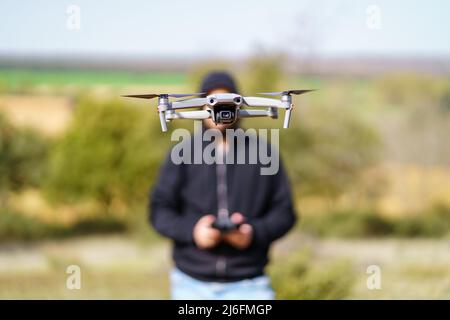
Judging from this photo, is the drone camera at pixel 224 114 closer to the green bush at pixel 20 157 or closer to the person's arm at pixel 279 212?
the person's arm at pixel 279 212

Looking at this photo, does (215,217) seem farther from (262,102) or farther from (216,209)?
(262,102)

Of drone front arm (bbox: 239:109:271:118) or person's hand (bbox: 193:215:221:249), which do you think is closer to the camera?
drone front arm (bbox: 239:109:271:118)

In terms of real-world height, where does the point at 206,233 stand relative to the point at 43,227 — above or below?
above

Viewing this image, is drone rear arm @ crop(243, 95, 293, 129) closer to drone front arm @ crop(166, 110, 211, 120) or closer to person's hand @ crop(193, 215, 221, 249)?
drone front arm @ crop(166, 110, 211, 120)

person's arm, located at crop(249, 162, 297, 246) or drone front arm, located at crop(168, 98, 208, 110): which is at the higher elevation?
drone front arm, located at crop(168, 98, 208, 110)

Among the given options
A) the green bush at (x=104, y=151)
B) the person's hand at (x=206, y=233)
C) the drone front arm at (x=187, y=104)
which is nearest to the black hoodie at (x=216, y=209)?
the person's hand at (x=206, y=233)

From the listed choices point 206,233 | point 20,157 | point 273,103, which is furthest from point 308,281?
point 20,157

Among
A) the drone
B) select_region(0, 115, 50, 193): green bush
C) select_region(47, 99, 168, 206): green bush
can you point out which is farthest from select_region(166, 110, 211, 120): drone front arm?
select_region(0, 115, 50, 193): green bush

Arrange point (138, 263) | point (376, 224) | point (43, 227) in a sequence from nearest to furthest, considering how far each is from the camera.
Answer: point (138, 263) < point (43, 227) < point (376, 224)
